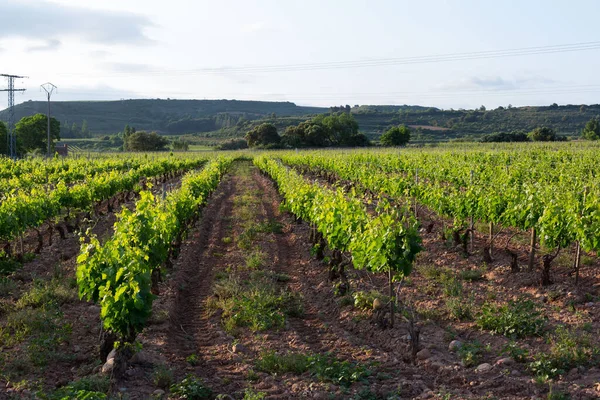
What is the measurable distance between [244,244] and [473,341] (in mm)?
6963

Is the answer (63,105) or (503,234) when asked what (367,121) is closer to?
(63,105)

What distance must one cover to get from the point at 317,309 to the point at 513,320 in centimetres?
282

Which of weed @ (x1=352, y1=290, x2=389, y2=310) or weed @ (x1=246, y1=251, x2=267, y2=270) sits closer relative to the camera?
weed @ (x1=352, y1=290, x2=389, y2=310)

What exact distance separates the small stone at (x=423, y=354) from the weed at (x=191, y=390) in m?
2.44

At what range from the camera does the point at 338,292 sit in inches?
361

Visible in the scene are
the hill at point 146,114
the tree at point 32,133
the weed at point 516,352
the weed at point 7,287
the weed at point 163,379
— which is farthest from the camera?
the hill at point 146,114

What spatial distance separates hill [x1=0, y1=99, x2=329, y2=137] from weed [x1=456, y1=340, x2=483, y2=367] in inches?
4294

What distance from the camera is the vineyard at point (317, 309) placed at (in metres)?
5.97

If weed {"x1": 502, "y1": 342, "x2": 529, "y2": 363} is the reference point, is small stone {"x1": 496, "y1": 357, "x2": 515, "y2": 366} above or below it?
below

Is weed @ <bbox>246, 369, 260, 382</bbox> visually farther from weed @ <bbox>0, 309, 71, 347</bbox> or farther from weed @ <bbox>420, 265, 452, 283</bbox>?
weed @ <bbox>420, 265, 452, 283</bbox>

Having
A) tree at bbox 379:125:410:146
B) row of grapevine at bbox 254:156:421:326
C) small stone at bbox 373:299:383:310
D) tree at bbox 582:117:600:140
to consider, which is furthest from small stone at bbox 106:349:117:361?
tree at bbox 582:117:600:140

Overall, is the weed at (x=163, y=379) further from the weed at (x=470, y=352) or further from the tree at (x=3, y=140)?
the tree at (x=3, y=140)

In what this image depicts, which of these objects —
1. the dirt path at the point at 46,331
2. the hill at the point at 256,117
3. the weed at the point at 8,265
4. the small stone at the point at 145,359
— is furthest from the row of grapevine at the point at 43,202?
the hill at the point at 256,117

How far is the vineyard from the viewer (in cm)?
597
